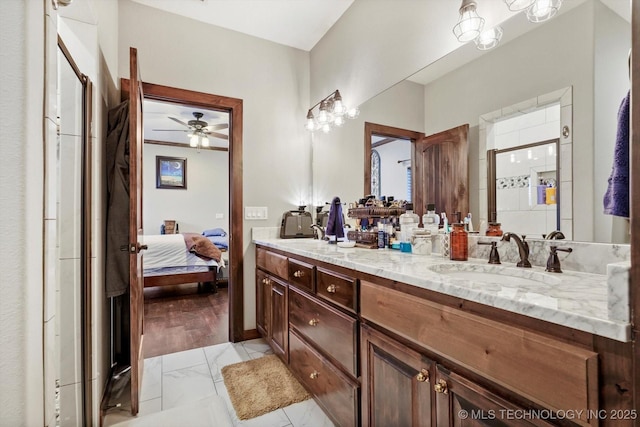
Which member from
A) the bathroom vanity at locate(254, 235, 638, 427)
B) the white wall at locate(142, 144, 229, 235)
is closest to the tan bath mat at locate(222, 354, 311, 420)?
the bathroom vanity at locate(254, 235, 638, 427)

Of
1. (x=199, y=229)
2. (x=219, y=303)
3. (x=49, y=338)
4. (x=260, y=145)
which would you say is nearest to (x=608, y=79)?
(x=49, y=338)

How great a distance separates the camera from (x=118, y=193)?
182 cm

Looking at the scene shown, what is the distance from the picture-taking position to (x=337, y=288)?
1.41 m

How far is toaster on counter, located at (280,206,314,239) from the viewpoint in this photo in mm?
2750

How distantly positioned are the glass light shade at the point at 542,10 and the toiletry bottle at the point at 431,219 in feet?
3.11

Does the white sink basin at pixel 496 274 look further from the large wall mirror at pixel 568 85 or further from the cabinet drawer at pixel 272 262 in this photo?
the cabinet drawer at pixel 272 262

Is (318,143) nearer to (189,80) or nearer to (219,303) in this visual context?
(189,80)

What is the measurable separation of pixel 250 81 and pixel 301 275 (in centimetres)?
197

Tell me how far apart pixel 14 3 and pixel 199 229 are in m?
6.37

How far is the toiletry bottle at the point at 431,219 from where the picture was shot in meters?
1.68

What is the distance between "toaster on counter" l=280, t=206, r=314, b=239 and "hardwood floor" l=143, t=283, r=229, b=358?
3.63 feet

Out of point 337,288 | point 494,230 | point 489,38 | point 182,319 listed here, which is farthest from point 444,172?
point 182,319

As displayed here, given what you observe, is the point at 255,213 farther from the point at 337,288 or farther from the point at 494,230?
the point at 494,230

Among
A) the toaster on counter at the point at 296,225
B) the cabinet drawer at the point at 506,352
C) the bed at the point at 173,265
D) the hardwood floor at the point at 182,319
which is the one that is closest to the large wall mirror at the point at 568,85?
the cabinet drawer at the point at 506,352
